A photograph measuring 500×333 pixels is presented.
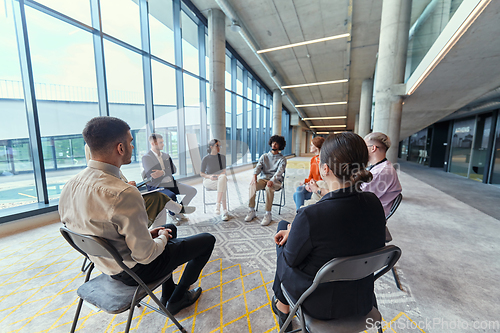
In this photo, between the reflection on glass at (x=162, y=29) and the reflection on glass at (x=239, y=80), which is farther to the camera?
the reflection on glass at (x=239, y=80)

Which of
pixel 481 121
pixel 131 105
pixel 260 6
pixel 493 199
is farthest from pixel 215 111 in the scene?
pixel 481 121

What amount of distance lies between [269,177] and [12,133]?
12.7ft

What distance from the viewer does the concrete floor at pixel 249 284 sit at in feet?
4.42

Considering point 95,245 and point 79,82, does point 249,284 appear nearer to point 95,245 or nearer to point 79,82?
point 95,245

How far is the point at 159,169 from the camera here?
297cm

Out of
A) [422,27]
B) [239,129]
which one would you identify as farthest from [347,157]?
[239,129]

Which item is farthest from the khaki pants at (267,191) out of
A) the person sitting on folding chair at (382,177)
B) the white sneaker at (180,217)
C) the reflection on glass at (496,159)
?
the reflection on glass at (496,159)

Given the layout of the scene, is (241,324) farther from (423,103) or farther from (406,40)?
(423,103)

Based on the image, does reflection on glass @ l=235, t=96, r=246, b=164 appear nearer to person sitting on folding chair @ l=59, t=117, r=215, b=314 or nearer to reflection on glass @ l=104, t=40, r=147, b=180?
reflection on glass @ l=104, t=40, r=147, b=180

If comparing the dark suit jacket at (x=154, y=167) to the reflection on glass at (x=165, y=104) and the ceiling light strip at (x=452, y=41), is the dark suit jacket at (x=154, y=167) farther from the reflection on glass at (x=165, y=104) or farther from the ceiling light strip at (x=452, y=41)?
the ceiling light strip at (x=452, y=41)

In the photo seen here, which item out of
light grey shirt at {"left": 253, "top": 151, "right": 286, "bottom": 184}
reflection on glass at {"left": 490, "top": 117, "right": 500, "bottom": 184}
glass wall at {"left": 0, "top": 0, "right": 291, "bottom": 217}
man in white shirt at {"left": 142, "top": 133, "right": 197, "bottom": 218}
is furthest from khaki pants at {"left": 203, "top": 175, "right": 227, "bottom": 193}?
reflection on glass at {"left": 490, "top": 117, "right": 500, "bottom": 184}

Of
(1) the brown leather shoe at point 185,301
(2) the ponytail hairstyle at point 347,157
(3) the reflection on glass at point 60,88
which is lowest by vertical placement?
(1) the brown leather shoe at point 185,301

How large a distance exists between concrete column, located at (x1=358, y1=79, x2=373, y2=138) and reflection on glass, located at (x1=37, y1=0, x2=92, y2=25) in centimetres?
1120

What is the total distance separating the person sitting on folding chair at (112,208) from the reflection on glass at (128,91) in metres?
2.77
